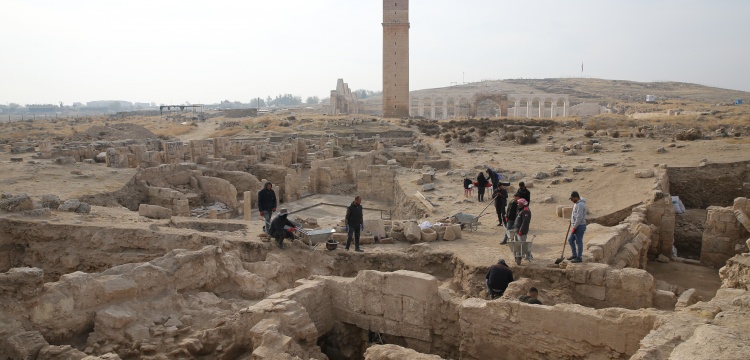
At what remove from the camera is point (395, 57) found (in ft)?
164

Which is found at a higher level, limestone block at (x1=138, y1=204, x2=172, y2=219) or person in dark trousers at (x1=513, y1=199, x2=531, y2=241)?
person in dark trousers at (x1=513, y1=199, x2=531, y2=241)

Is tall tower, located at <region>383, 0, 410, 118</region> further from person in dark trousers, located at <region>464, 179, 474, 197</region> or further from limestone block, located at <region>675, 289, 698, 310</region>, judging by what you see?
limestone block, located at <region>675, 289, 698, 310</region>

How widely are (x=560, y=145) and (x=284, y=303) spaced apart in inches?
883

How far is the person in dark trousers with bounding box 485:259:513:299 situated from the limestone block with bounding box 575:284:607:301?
1210mm

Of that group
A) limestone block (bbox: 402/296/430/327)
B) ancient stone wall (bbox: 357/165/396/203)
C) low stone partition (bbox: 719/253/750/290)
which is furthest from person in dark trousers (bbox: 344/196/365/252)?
ancient stone wall (bbox: 357/165/396/203)

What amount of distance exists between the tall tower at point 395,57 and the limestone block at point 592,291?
43867 millimetres

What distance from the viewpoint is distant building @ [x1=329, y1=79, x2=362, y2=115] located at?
214ft

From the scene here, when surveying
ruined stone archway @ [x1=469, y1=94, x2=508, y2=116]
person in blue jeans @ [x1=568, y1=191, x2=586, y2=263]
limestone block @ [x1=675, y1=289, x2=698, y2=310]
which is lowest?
limestone block @ [x1=675, y1=289, x2=698, y2=310]

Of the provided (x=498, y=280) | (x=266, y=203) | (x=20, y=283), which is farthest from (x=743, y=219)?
(x=20, y=283)

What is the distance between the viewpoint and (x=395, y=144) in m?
33.2

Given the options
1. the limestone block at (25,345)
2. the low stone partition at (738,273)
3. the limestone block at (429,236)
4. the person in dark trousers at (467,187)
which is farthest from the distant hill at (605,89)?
the limestone block at (25,345)

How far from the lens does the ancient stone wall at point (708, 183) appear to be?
17.0 metres

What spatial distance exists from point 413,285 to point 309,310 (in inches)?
61.8

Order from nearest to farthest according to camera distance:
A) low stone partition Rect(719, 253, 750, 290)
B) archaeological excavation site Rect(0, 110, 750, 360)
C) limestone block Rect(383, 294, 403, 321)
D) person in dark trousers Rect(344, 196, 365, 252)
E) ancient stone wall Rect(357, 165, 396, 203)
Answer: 1. archaeological excavation site Rect(0, 110, 750, 360)
2. low stone partition Rect(719, 253, 750, 290)
3. limestone block Rect(383, 294, 403, 321)
4. person in dark trousers Rect(344, 196, 365, 252)
5. ancient stone wall Rect(357, 165, 396, 203)
